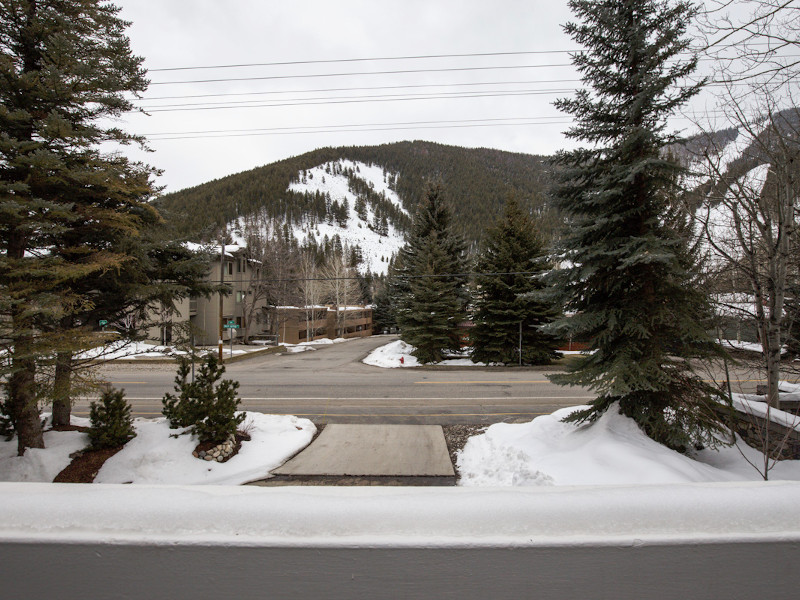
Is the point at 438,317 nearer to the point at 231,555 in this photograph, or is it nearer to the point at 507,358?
the point at 507,358

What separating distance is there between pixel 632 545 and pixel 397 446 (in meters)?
7.96

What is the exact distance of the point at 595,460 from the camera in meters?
5.88

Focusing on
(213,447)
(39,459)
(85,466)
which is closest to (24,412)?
(39,459)

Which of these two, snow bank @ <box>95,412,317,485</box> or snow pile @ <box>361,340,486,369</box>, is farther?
snow pile @ <box>361,340,486,369</box>

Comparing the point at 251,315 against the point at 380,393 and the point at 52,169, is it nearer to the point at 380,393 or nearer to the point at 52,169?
the point at 380,393

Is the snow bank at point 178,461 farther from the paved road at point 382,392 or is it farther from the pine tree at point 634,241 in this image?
the pine tree at point 634,241

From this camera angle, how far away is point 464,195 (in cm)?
17062

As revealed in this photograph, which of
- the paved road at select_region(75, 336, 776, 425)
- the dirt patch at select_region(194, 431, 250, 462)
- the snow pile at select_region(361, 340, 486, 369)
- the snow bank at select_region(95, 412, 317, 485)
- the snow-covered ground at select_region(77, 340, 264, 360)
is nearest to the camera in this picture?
the snow bank at select_region(95, 412, 317, 485)

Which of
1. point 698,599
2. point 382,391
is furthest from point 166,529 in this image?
point 382,391

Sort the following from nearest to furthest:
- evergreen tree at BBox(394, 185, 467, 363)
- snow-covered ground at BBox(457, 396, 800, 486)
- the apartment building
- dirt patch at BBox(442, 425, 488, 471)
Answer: snow-covered ground at BBox(457, 396, 800, 486) → dirt patch at BBox(442, 425, 488, 471) → evergreen tree at BBox(394, 185, 467, 363) → the apartment building

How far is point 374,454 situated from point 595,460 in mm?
4363

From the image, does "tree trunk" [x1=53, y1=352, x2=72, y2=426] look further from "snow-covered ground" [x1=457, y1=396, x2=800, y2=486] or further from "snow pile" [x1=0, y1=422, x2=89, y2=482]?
"snow-covered ground" [x1=457, y1=396, x2=800, y2=486]

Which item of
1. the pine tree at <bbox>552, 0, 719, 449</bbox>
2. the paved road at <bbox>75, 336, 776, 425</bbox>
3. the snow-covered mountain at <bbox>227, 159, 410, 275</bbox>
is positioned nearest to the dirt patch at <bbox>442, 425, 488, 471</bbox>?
the paved road at <bbox>75, 336, 776, 425</bbox>

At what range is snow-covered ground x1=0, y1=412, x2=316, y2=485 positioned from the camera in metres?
6.71
